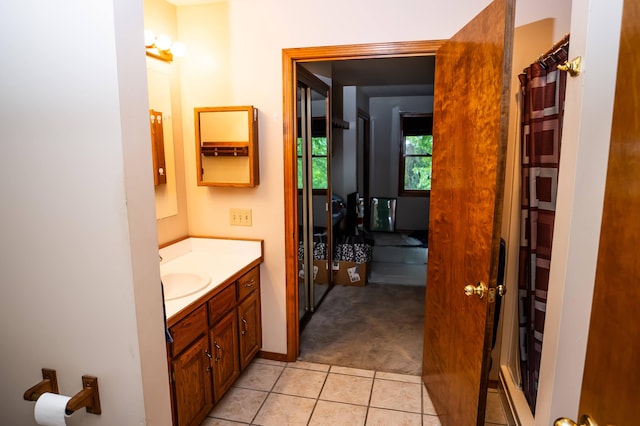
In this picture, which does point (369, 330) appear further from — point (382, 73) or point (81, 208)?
point (382, 73)

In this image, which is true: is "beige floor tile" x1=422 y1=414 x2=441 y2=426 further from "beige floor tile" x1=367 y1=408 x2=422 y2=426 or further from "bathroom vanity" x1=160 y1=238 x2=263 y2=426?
"bathroom vanity" x1=160 y1=238 x2=263 y2=426

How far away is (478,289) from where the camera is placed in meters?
1.59

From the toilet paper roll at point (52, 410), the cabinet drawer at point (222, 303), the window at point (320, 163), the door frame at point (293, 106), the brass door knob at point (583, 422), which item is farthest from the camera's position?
the window at point (320, 163)

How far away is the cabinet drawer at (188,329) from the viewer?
5.70 ft

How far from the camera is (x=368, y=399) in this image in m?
2.37

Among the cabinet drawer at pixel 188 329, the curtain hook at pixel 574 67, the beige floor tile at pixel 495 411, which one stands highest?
the curtain hook at pixel 574 67

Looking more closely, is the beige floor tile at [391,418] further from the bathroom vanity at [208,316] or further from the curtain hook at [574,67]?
the curtain hook at [574,67]

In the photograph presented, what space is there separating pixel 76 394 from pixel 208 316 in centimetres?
85

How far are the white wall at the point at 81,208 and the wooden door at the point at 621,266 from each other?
1105 mm

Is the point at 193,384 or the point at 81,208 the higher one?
the point at 81,208

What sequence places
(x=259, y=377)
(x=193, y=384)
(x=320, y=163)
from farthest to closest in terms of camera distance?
(x=320, y=163) → (x=259, y=377) → (x=193, y=384)

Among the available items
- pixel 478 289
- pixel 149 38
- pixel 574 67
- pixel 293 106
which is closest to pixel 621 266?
pixel 574 67

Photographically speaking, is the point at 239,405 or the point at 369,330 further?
the point at 369,330

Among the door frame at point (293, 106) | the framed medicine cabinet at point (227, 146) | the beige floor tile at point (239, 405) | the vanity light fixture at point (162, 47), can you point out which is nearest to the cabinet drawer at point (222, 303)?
the door frame at point (293, 106)
